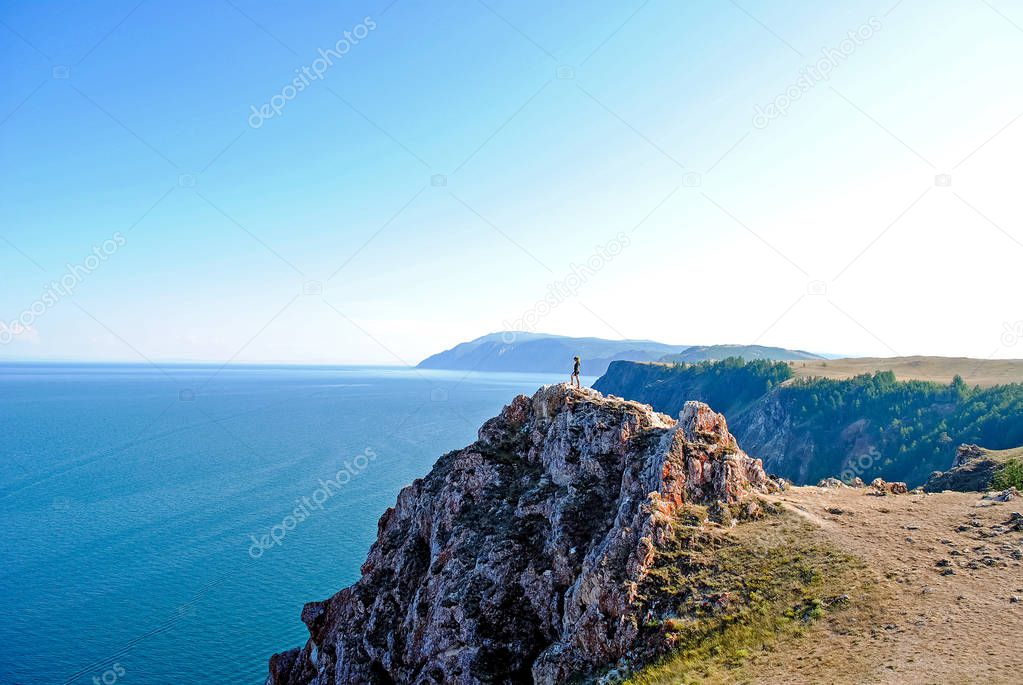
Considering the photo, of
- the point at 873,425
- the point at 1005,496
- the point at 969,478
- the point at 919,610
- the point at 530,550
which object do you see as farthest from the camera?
the point at 873,425

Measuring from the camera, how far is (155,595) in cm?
7069

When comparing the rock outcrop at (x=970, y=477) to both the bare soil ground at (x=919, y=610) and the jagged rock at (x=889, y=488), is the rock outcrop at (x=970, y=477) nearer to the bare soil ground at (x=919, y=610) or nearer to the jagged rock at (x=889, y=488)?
the jagged rock at (x=889, y=488)

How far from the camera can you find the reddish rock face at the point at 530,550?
28.7 metres

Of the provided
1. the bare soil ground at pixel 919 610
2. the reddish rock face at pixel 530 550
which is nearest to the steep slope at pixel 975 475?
the bare soil ground at pixel 919 610

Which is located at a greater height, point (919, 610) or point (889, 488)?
point (889, 488)

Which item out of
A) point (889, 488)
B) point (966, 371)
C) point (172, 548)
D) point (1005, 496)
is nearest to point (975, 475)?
point (889, 488)

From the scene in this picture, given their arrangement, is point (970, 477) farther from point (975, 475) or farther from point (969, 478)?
point (975, 475)

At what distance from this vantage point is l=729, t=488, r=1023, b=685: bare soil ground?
1936 cm

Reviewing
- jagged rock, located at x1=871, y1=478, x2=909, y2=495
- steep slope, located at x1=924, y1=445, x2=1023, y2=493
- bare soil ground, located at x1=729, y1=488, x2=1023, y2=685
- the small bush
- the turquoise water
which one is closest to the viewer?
bare soil ground, located at x1=729, y1=488, x2=1023, y2=685

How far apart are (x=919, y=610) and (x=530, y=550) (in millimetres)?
18906

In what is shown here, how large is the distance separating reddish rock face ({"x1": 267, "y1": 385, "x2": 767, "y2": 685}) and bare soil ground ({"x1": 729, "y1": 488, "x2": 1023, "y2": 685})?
654 centimetres

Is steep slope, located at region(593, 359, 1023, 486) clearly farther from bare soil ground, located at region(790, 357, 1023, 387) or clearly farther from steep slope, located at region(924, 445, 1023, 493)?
steep slope, located at region(924, 445, 1023, 493)

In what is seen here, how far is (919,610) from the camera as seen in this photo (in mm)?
22484

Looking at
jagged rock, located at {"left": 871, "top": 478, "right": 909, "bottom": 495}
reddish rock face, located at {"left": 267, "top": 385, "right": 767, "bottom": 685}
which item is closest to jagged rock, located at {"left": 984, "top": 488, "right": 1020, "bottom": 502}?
jagged rock, located at {"left": 871, "top": 478, "right": 909, "bottom": 495}
